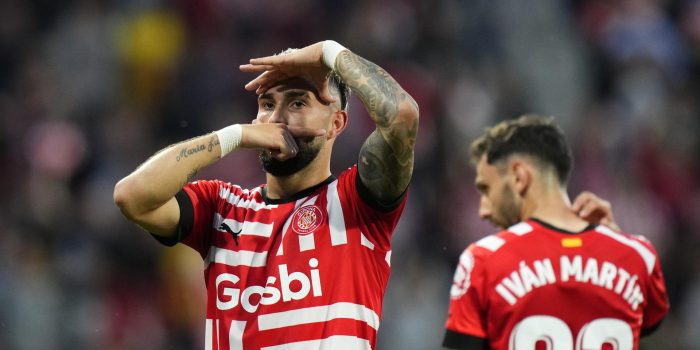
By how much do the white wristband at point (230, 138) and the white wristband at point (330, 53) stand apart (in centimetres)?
44

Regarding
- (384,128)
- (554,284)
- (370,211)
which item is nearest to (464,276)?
(554,284)

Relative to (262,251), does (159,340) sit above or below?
below

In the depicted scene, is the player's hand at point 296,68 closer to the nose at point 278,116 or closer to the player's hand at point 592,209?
the nose at point 278,116

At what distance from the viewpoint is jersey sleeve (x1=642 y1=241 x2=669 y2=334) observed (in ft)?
15.6

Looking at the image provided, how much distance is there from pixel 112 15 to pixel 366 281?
8.24 meters

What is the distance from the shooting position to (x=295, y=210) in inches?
170

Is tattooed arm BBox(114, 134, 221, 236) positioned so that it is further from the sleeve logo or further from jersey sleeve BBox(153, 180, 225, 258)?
the sleeve logo

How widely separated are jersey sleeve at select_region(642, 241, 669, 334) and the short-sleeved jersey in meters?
1.29

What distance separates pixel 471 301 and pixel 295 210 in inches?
37.3

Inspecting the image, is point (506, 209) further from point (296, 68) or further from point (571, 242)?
point (296, 68)

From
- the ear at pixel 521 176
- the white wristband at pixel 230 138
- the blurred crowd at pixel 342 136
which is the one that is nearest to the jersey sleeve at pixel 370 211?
the white wristband at pixel 230 138

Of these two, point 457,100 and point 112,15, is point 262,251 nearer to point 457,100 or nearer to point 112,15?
point 457,100

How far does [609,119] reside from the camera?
1047 cm

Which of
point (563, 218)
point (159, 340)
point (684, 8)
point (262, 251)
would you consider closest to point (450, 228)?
point (159, 340)
